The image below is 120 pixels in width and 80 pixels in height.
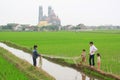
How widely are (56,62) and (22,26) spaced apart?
415 feet

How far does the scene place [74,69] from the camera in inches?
614

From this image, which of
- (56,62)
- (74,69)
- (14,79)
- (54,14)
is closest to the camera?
(14,79)

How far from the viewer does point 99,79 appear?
12148 millimetres

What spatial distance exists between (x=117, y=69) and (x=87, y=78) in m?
1.96

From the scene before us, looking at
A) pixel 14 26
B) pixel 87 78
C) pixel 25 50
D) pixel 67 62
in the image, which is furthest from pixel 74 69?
pixel 14 26

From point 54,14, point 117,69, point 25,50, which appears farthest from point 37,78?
point 54,14

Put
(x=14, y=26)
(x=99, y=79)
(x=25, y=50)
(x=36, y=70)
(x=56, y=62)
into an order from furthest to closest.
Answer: (x=14, y=26) < (x=25, y=50) < (x=56, y=62) < (x=36, y=70) < (x=99, y=79)

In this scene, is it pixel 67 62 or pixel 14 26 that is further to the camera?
pixel 14 26

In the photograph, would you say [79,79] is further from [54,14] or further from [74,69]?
[54,14]

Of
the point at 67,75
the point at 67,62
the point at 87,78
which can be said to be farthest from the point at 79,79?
the point at 67,62

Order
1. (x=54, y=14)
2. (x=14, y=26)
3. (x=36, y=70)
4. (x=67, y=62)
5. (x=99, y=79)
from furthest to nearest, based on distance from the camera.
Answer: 1. (x=54, y=14)
2. (x=14, y=26)
3. (x=67, y=62)
4. (x=36, y=70)
5. (x=99, y=79)

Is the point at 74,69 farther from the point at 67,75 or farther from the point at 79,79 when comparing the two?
the point at 79,79

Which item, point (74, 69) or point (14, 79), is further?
point (74, 69)

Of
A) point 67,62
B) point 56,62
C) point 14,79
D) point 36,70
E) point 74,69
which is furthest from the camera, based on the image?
point 56,62
